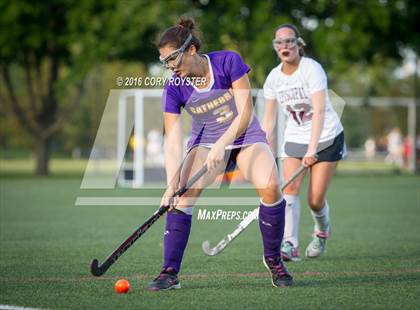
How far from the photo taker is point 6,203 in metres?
13.0

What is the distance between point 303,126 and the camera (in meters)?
6.73

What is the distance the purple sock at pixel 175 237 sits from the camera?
5.09m

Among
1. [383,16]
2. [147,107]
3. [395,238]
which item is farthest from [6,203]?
[383,16]

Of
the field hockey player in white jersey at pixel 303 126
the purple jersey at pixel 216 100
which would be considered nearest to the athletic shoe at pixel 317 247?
the field hockey player in white jersey at pixel 303 126

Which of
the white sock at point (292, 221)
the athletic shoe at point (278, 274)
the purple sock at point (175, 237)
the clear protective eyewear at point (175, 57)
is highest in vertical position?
the clear protective eyewear at point (175, 57)

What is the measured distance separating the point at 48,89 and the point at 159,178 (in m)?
7.02

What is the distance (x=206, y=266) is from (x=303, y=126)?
1476 millimetres

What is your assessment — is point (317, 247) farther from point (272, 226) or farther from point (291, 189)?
point (272, 226)

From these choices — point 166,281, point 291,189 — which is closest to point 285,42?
point 291,189

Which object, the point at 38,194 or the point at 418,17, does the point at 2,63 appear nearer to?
the point at 38,194

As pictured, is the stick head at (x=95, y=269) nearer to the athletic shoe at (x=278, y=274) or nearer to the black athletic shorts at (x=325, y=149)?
the athletic shoe at (x=278, y=274)

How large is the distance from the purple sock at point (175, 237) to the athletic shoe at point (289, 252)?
5.19 feet

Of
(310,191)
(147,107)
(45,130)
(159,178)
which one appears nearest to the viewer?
(310,191)

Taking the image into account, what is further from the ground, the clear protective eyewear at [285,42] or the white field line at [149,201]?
the clear protective eyewear at [285,42]
